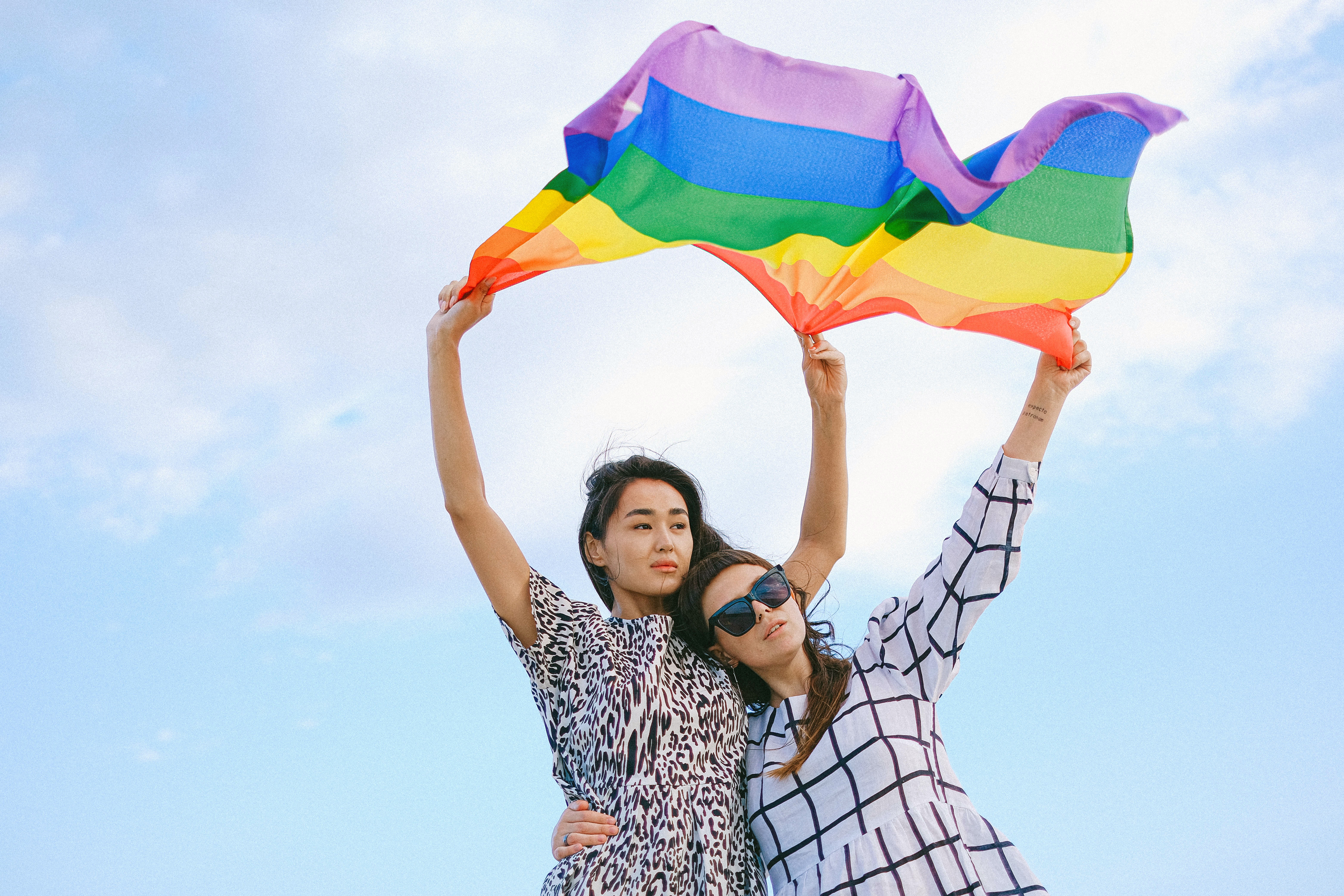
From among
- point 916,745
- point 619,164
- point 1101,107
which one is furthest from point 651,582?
point 1101,107

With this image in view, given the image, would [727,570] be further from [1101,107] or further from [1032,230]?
[1101,107]

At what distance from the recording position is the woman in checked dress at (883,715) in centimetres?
354

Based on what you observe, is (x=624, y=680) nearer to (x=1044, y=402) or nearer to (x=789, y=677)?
(x=789, y=677)

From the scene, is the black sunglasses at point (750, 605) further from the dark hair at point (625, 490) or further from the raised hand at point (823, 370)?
the raised hand at point (823, 370)

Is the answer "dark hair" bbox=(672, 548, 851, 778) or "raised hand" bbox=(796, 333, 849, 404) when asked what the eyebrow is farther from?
"raised hand" bbox=(796, 333, 849, 404)

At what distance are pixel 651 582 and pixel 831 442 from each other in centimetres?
118

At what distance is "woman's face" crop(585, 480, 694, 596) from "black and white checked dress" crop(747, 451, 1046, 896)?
29.0 inches

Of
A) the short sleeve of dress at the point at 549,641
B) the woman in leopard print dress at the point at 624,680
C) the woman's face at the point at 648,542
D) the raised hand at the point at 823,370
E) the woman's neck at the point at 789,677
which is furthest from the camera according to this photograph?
the raised hand at the point at 823,370

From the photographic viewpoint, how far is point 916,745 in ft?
12.4

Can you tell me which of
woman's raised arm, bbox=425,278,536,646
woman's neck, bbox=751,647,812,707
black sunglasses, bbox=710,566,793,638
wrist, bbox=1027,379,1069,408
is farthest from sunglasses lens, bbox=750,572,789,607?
wrist, bbox=1027,379,1069,408

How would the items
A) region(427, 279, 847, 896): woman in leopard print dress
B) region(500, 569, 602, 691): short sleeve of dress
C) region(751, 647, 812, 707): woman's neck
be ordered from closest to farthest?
region(427, 279, 847, 896): woman in leopard print dress → region(500, 569, 602, 691): short sleeve of dress → region(751, 647, 812, 707): woman's neck

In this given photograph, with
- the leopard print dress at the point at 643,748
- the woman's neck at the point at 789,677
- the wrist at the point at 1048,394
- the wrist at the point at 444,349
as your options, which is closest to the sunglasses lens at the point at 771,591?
the woman's neck at the point at 789,677

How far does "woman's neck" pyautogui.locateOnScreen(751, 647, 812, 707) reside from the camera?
13.5ft

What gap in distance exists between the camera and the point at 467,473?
12.8 ft
